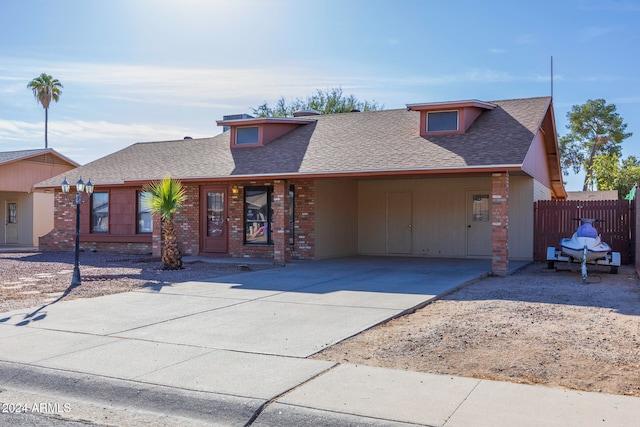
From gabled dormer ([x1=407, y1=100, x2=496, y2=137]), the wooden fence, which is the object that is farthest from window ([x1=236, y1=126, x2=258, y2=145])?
the wooden fence

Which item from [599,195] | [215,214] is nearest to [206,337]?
[215,214]

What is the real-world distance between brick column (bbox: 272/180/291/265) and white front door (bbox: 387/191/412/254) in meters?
5.09

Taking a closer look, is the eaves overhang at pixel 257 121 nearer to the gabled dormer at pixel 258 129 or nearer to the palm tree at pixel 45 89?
the gabled dormer at pixel 258 129

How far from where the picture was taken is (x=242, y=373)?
637 cm

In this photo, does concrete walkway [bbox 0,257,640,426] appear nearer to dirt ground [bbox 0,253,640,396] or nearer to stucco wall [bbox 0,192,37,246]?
dirt ground [bbox 0,253,640,396]

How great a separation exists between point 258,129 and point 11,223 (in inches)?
701

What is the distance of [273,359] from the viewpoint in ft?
22.7

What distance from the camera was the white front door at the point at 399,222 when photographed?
20922 millimetres

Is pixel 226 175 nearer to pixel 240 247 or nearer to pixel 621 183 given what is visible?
pixel 240 247

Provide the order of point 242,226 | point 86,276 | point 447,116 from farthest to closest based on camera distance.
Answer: point 242,226
point 447,116
point 86,276

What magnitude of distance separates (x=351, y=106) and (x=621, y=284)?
3446 cm

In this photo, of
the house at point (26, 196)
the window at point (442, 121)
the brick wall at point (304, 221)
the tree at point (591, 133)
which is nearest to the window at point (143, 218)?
the brick wall at point (304, 221)

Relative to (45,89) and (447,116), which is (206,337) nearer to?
(447,116)

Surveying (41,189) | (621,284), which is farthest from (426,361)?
(41,189)
